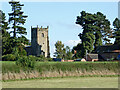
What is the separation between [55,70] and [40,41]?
80622mm

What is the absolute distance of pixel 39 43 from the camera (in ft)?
386

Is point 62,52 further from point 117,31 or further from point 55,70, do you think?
point 55,70

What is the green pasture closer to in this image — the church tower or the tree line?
the tree line

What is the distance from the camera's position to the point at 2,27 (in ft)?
249

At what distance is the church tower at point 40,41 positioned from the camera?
378 feet

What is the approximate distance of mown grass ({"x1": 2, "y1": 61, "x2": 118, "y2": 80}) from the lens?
3419 cm

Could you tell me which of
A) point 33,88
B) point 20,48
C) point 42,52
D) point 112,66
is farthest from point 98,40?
point 33,88

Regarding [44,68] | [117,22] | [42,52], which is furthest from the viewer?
[42,52]

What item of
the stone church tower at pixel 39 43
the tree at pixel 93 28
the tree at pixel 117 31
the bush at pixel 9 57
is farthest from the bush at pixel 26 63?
the stone church tower at pixel 39 43

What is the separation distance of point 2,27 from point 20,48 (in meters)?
6.72

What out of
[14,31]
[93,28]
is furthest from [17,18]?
[93,28]

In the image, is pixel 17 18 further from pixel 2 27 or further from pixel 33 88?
pixel 33 88

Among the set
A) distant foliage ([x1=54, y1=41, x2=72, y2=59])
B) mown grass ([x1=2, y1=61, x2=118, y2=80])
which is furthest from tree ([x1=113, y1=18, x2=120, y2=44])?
mown grass ([x1=2, y1=61, x2=118, y2=80])

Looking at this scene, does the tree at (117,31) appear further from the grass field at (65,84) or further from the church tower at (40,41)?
the grass field at (65,84)
